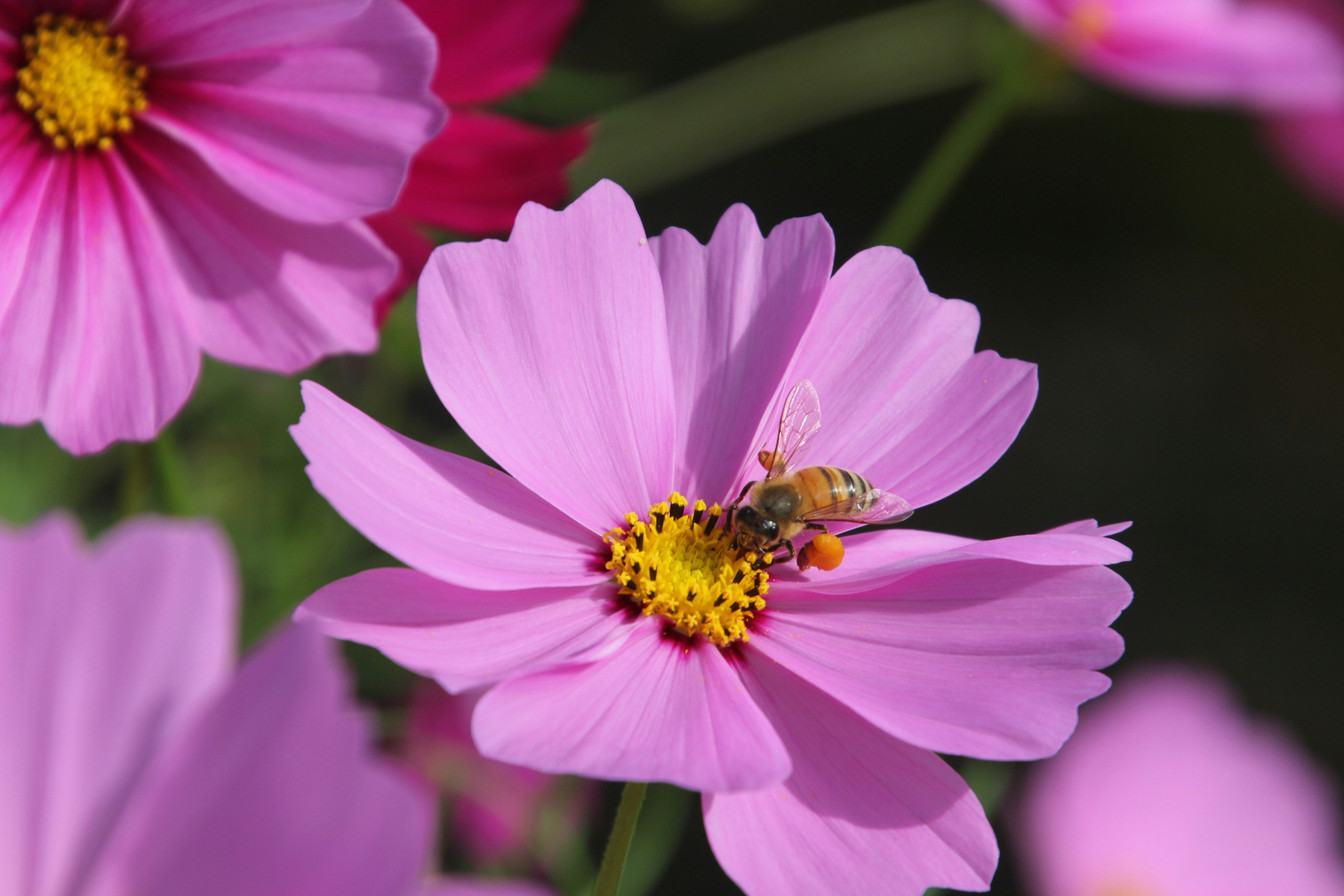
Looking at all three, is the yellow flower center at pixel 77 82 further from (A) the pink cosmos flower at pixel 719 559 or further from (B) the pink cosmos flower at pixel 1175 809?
(B) the pink cosmos flower at pixel 1175 809

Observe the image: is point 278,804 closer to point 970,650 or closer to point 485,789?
point 970,650

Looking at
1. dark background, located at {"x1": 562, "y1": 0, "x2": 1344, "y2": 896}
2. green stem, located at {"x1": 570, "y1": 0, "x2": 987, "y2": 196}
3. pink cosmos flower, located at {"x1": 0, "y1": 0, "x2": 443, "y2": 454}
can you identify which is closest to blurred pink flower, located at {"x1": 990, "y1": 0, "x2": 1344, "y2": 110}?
green stem, located at {"x1": 570, "y1": 0, "x2": 987, "y2": 196}

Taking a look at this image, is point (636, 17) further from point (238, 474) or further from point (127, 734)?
point (127, 734)

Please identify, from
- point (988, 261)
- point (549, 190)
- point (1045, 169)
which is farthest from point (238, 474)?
point (1045, 169)

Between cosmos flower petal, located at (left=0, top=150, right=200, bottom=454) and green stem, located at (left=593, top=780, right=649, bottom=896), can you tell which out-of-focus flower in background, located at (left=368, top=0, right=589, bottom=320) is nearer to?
cosmos flower petal, located at (left=0, top=150, right=200, bottom=454)

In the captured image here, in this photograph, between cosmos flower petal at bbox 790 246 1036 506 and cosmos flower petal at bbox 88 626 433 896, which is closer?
cosmos flower petal at bbox 88 626 433 896

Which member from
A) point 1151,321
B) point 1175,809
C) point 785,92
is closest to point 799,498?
point 1175,809
